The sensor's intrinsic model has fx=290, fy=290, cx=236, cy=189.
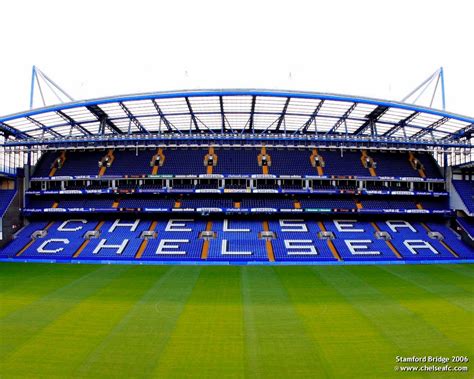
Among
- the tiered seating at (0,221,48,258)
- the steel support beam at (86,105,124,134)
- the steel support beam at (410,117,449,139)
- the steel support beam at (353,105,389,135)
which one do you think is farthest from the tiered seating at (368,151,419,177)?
the tiered seating at (0,221,48,258)

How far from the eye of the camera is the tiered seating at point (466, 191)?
3028cm

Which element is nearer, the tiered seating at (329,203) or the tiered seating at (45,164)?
the tiered seating at (329,203)

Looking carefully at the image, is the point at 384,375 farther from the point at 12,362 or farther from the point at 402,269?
the point at 402,269

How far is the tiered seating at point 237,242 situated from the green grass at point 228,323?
4555 millimetres

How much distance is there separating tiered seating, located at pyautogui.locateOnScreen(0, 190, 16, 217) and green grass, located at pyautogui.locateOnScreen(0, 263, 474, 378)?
35.3ft

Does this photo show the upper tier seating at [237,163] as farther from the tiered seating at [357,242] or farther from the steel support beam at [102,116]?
the tiered seating at [357,242]

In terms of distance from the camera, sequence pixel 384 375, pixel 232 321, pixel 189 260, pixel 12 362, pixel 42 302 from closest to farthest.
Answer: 1. pixel 384 375
2. pixel 12 362
3. pixel 232 321
4. pixel 42 302
5. pixel 189 260

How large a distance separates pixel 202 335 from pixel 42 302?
31.2 feet

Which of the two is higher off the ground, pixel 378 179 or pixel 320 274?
Answer: pixel 378 179

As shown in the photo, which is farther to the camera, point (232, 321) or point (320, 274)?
point (320, 274)

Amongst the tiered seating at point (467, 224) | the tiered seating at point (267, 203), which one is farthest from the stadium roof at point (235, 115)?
the tiered seating at point (467, 224)

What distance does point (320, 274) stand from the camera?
21188 mm

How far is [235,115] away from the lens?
28.8 meters

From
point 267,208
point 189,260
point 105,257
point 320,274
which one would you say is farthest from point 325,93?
point 105,257
